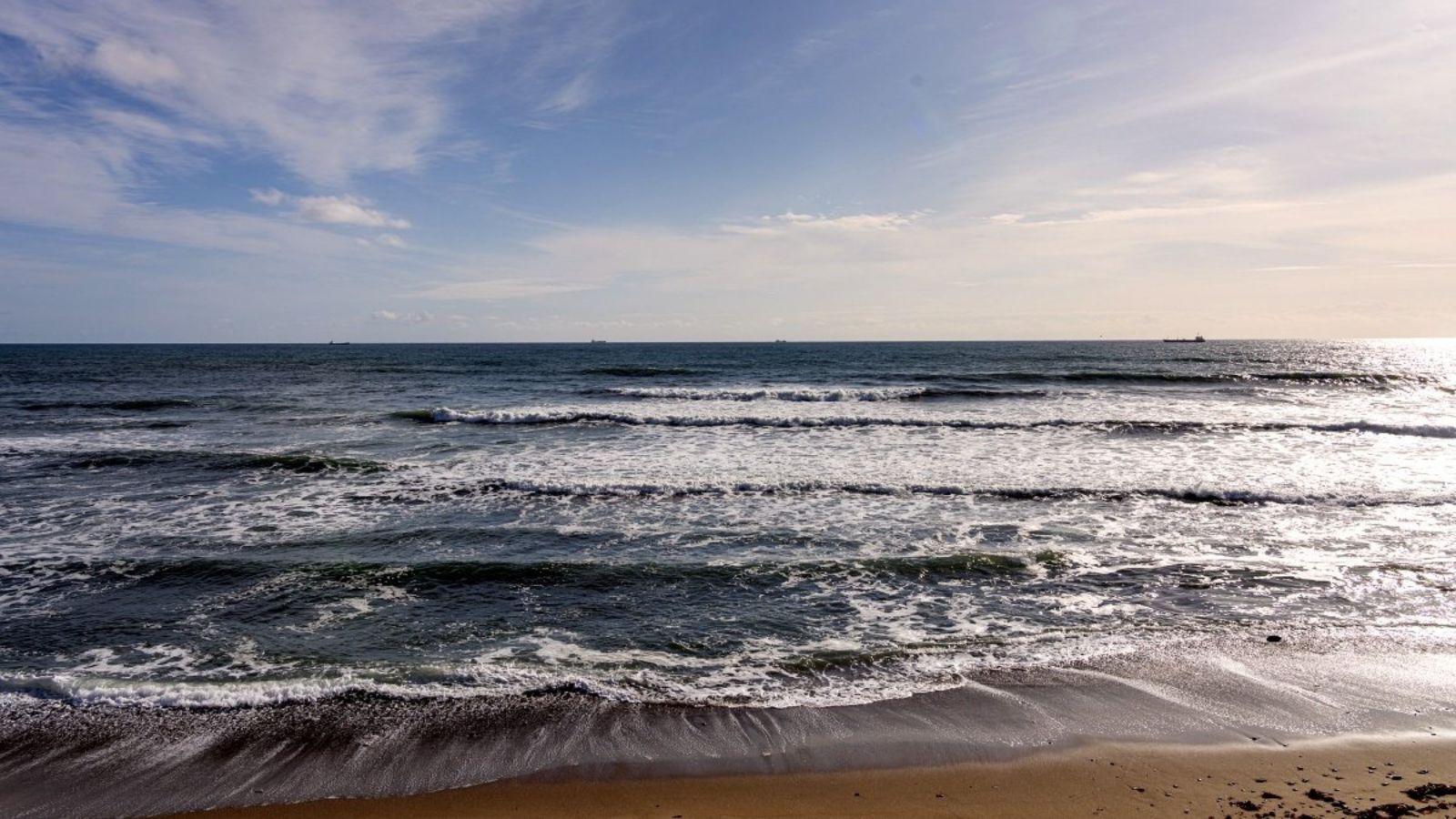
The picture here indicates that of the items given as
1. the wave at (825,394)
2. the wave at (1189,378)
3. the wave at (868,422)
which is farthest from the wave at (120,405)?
the wave at (1189,378)

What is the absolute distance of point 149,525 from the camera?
1247 cm

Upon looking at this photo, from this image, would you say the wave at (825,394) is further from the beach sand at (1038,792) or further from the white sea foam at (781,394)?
the beach sand at (1038,792)

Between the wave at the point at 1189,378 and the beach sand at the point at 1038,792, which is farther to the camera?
the wave at the point at 1189,378

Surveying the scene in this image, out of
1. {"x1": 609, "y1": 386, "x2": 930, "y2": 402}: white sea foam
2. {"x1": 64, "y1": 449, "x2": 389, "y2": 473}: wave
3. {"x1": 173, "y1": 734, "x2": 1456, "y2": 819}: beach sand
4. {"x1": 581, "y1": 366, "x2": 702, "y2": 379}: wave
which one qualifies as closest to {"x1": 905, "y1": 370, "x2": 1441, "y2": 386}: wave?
{"x1": 609, "y1": 386, "x2": 930, "y2": 402}: white sea foam

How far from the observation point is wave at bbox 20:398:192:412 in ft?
103

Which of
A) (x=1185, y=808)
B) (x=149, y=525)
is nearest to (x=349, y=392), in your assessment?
(x=149, y=525)

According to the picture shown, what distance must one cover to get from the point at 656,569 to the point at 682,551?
84 centimetres

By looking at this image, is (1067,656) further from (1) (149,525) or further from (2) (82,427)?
(2) (82,427)

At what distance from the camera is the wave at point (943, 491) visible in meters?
14.1

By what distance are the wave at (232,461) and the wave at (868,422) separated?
26.6 ft

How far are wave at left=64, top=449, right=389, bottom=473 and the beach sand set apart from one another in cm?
1393

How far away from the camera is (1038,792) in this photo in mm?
5266

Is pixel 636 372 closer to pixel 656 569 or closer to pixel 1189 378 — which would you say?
pixel 1189 378

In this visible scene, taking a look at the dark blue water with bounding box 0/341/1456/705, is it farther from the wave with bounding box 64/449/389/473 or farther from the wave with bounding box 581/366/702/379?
the wave with bounding box 581/366/702/379
